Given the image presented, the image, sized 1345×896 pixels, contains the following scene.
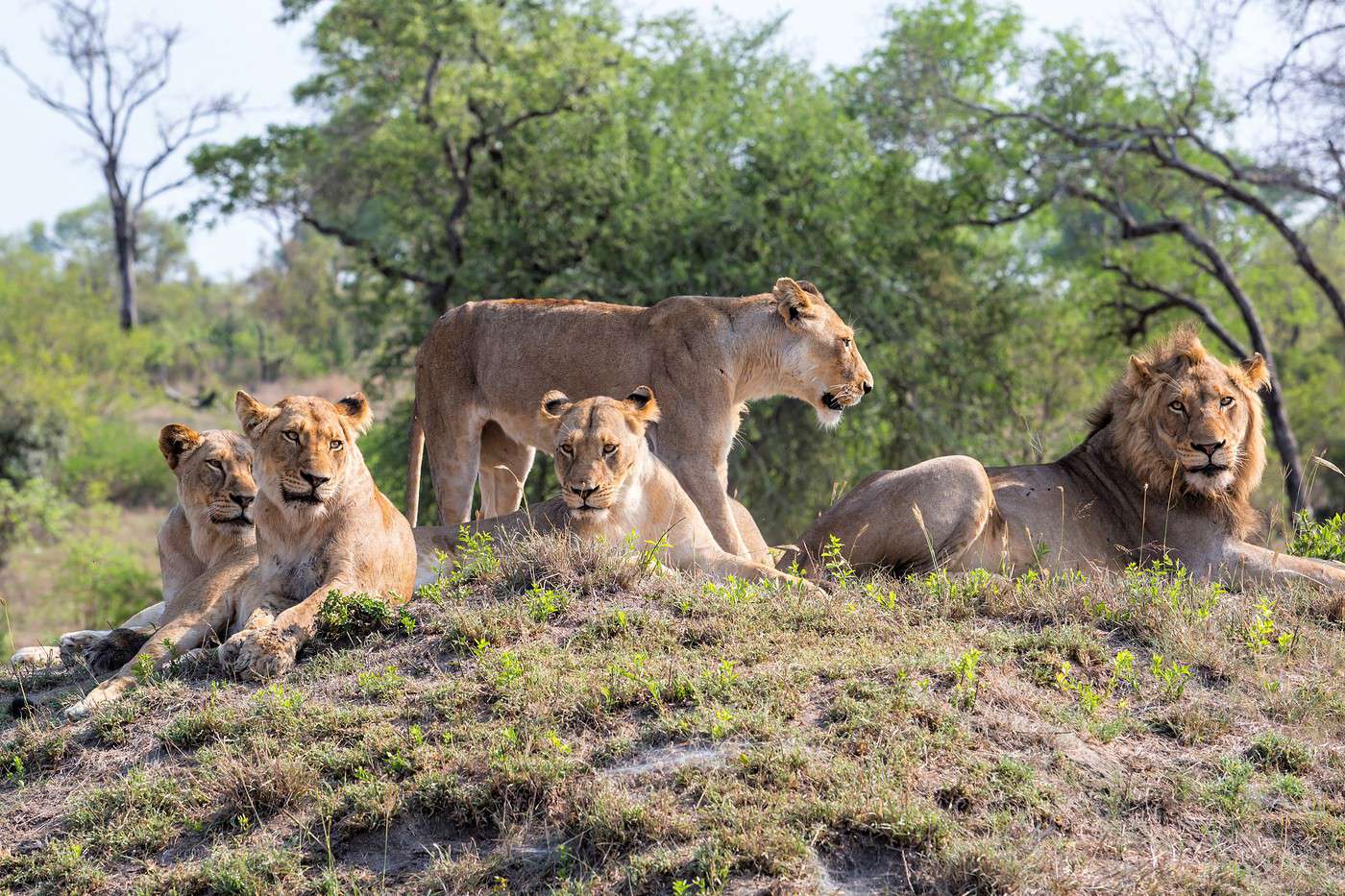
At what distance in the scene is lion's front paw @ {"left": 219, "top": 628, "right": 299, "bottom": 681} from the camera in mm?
5738

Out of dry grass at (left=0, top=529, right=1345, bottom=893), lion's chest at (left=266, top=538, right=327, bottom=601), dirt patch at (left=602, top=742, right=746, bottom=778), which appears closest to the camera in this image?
dry grass at (left=0, top=529, right=1345, bottom=893)

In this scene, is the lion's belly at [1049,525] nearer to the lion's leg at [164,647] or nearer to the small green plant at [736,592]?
the small green plant at [736,592]

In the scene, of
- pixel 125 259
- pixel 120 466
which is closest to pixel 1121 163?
pixel 120 466

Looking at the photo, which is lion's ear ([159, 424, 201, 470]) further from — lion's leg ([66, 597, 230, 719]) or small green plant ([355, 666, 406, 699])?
small green plant ([355, 666, 406, 699])

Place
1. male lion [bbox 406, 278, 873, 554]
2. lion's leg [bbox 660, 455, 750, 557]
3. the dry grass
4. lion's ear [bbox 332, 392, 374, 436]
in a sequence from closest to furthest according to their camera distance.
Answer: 1. the dry grass
2. lion's ear [bbox 332, 392, 374, 436]
3. lion's leg [bbox 660, 455, 750, 557]
4. male lion [bbox 406, 278, 873, 554]

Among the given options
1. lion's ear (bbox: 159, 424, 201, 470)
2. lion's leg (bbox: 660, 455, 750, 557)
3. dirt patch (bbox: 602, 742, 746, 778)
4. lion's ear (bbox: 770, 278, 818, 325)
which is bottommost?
dirt patch (bbox: 602, 742, 746, 778)

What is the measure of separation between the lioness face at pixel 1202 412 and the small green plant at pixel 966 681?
261 cm

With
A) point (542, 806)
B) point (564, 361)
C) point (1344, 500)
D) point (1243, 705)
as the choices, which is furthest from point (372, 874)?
point (1344, 500)

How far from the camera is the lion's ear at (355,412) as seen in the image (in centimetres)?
623

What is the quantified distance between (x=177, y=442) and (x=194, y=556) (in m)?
0.61

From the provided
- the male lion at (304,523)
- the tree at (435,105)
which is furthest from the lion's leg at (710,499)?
the tree at (435,105)

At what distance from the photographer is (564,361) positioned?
7.96 meters

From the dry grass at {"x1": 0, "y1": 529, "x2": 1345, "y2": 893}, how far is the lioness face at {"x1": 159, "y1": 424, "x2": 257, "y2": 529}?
3.44ft

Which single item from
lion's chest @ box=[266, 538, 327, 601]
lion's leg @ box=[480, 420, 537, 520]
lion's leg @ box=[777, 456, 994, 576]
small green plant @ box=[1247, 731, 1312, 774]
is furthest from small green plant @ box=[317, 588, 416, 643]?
small green plant @ box=[1247, 731, 1312, 774]
